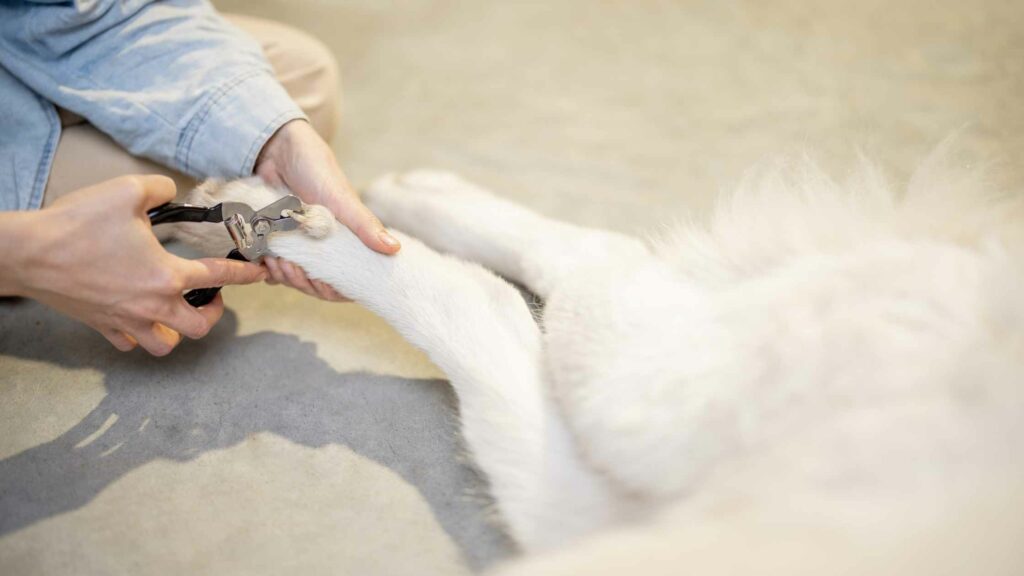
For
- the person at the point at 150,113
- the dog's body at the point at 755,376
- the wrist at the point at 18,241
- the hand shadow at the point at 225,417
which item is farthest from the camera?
the person at the point at 150,113

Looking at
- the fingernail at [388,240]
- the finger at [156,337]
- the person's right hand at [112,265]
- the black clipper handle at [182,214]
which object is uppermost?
the fingernail at [388,240]

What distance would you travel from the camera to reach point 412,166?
131 centimetres

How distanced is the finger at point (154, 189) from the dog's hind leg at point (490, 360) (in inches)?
4.7

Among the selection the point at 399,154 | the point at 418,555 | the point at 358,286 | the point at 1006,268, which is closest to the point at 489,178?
the point at 399,154

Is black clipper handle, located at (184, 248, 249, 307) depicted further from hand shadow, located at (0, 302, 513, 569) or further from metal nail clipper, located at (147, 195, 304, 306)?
hand shadow, located at (0, 302, 513, 569)

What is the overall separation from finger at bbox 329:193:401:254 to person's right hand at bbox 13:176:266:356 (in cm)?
15

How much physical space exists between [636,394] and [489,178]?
0.76m

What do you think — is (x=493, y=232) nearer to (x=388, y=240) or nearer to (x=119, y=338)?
(x=388, y=240)

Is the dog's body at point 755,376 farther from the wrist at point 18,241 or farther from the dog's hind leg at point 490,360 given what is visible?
the wrist at point 18,241

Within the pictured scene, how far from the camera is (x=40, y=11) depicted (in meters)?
0.87

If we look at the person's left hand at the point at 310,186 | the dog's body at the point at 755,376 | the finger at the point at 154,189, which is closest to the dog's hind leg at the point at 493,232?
the dog's body at the point at 755,376

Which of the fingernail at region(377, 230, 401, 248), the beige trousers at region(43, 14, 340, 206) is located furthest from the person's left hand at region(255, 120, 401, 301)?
the beige trousers at region(43, 14, 340, 206)

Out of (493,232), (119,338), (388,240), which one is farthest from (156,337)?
(493,232)

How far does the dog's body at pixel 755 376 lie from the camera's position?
48 centimetres
